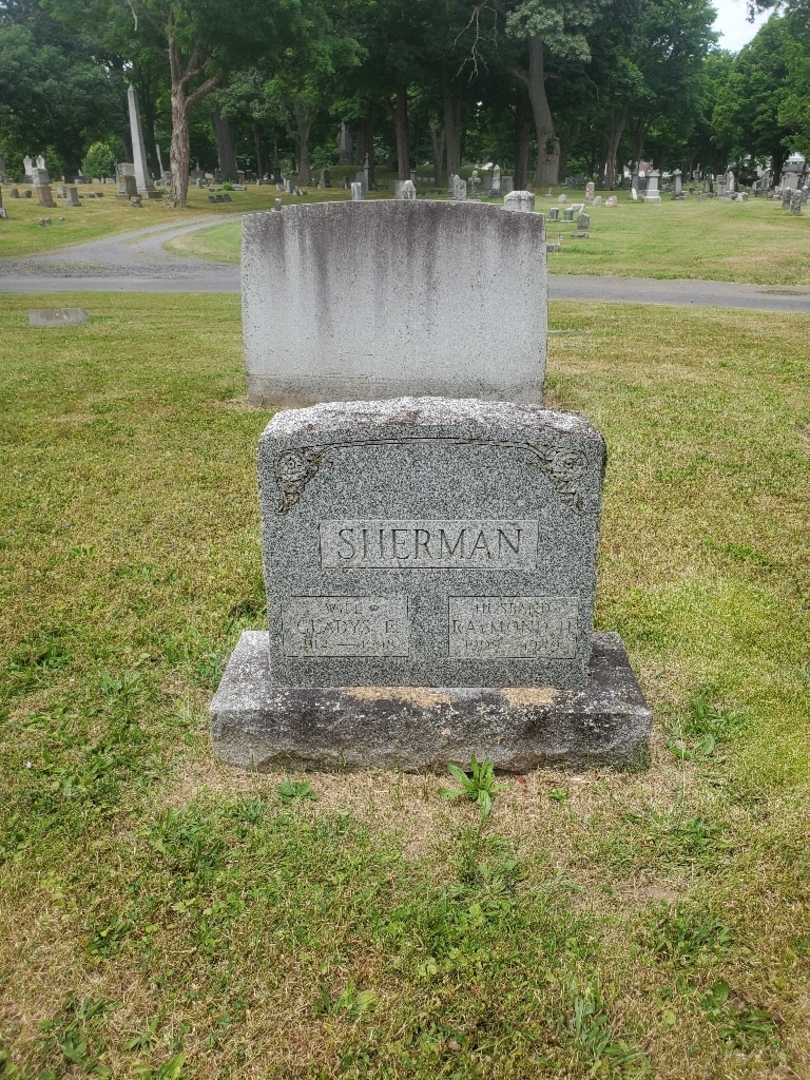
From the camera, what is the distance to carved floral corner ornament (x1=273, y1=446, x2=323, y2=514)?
3014 mm

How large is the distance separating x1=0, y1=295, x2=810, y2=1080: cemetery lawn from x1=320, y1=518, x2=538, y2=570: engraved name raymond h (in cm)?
87

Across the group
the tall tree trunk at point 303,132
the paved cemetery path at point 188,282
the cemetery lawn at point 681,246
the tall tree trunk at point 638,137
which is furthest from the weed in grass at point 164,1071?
the tall tree trunk at point 638,137

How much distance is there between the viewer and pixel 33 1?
61656mm

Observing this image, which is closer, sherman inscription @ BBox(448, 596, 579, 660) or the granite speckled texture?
the granite speckled texture

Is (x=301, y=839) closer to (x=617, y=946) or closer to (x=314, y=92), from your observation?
(x=617, y=946)

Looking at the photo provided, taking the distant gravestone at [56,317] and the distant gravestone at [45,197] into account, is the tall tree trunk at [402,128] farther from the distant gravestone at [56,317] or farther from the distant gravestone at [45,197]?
the distant gravestone at [56,317]

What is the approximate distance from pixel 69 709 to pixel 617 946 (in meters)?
2.45

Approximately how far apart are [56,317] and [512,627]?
1217 cm

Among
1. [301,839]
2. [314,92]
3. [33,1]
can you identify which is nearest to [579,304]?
[301,839]

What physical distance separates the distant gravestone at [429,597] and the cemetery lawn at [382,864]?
197 mm

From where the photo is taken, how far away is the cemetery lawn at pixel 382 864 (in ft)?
7.43

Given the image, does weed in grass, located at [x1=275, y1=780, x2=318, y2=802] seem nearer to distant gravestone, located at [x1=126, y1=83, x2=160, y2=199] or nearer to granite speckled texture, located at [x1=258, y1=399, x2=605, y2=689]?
granite speckled texture, located at [x1=258, y1=399, x2=605, y2=689]

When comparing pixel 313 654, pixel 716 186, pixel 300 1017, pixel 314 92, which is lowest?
pixel 300 1017

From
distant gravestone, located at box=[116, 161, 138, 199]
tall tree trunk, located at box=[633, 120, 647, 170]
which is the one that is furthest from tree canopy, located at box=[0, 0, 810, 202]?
distant gravestone, located at box=[116, 161, 138, 199]
